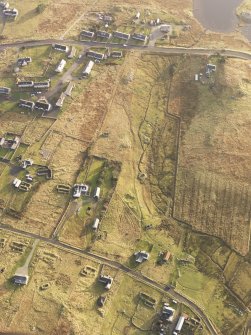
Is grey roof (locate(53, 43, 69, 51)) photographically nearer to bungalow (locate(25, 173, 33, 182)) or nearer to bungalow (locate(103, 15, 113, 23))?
bungalow (locate(103, 15, 113, 23))

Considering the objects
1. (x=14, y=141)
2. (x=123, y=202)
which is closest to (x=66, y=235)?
(x=123, y=202)

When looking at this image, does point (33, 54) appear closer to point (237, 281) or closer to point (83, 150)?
point (83, 150)

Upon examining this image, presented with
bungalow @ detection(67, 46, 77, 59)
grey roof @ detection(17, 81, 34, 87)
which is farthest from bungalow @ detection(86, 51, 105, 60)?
grey roof @ detection(17, 81, 34, 87)

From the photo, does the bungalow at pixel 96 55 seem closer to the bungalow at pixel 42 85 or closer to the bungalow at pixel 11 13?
the bungalow at pixel 42 85

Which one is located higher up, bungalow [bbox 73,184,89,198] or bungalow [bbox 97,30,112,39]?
bungalow [bbox 97,30,112,39]

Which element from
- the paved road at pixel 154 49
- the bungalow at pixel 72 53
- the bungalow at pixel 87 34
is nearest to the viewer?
the bungalow at pixel 72 53

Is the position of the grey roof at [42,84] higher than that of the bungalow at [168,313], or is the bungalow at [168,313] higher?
the grey roof at [42,84]

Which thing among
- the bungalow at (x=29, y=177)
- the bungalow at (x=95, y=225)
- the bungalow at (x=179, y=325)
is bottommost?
the bungalow at (x=179, y=325)

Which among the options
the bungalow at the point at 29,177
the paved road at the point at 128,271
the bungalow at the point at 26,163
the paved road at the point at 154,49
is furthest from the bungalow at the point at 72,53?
the paved road at the point at 128,271
